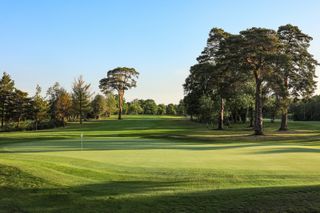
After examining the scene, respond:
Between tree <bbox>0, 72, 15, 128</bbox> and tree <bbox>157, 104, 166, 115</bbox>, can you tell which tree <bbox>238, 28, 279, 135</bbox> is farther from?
tree <bbox>157, 104, 166, 115</bbox>

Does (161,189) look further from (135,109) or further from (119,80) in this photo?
(135,109)

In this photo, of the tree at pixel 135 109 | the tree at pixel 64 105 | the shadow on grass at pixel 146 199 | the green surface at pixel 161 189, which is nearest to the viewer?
the shadow on grass at pixel 146 199

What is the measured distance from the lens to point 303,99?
162ft

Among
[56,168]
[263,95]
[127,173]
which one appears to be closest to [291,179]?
[127,173]

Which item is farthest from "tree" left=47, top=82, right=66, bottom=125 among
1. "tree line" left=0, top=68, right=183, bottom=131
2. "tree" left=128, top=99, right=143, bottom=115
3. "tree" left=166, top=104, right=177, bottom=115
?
"tree" left=166, top=104, right=177, bottom=115

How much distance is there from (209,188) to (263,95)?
129 ft

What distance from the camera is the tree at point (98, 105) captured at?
10082 cm

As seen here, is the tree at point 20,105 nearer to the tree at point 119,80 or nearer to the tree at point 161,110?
the tree at point 119,80

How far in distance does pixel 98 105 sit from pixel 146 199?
9503 centimetres

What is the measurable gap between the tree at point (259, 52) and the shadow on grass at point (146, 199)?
115 ft

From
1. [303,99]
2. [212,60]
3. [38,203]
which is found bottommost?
[38,203]

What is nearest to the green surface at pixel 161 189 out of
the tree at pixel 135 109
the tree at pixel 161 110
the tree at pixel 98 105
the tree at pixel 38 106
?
the tree at pixel 38 106

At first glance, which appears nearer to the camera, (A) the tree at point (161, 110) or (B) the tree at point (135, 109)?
(B) the tree at point (135, 109)

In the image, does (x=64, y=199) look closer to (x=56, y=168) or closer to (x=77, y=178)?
(x=77, y=178)
